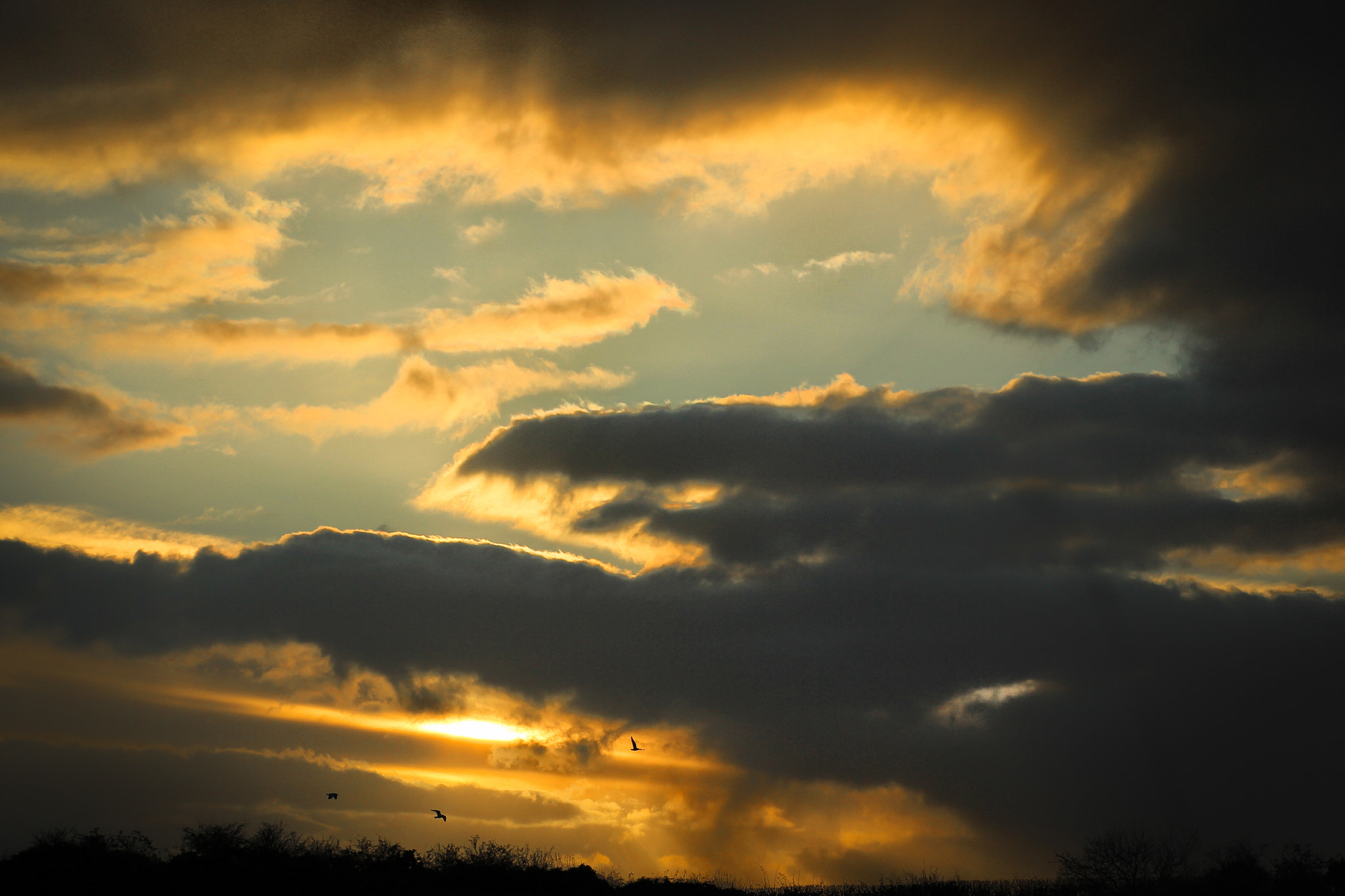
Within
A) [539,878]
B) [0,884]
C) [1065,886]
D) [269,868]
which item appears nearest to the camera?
[0,884]

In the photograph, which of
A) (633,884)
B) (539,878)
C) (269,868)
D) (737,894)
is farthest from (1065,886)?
(269,868)

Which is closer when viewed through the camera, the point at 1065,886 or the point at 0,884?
the point at 0,884

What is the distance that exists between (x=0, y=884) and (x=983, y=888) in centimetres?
6473

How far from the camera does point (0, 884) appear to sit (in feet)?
185

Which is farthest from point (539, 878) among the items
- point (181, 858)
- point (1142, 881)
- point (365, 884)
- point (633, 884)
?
point (1142, 881)

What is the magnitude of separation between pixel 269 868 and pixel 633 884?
27.2m

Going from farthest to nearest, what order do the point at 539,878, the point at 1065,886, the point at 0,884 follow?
the point at 539,878 → the point at 1065,886 → the point at 0,884

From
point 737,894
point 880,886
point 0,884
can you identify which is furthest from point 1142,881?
point 0,884

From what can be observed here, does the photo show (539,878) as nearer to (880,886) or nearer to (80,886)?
(880,886)

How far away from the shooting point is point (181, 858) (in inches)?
2493

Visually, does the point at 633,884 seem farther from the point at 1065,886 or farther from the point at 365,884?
the point at 1065,886

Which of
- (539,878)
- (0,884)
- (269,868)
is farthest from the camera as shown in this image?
(539,878)

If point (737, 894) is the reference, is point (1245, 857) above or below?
above

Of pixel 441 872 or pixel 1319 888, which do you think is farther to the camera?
pixel 441 872
